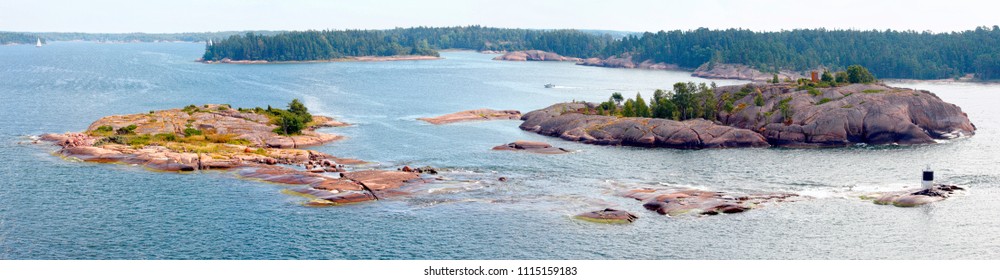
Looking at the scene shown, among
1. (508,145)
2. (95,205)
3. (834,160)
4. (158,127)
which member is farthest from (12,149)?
(834,160)

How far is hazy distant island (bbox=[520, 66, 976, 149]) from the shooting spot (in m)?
134

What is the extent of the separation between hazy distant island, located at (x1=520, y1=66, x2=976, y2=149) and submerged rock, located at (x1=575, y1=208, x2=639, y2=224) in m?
47.9

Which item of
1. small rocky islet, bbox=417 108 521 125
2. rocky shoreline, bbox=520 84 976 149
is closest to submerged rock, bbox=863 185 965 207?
rocky shoreline, bbox=520 84 976 149

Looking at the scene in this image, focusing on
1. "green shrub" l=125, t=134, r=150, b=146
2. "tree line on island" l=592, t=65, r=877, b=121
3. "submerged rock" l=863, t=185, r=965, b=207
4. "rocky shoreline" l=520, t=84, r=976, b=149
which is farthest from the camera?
"tree line on island" l=592, t=65, r=877, b=121

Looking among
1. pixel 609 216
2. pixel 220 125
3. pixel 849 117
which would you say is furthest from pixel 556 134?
pixel 609 216

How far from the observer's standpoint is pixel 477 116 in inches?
6663

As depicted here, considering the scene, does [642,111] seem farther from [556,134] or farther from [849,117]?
[849,117]

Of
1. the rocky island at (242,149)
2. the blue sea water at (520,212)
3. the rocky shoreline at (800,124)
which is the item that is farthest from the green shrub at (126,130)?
the rocky shoreline at (800,124)

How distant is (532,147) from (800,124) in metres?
39.6

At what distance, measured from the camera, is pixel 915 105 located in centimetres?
14250

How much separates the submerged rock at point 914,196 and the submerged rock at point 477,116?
82718 mm

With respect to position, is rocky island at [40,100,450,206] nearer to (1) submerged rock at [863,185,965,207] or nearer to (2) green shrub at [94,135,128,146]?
(2) green shrub at [94,135,128,146]
